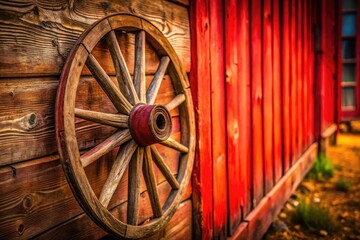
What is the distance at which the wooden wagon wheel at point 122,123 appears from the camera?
3.30 ft

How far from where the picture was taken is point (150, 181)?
4.43 ft

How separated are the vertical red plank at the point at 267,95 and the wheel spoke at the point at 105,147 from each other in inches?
71.4

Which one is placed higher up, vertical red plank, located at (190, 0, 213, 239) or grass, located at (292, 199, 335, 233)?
vertical red plank, located at (190, 0, 213, 239)

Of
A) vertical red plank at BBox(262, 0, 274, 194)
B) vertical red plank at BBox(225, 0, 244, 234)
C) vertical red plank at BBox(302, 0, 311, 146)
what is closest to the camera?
vertical red plank at BBox(225, 0, 244, 234)

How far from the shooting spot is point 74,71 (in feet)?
3.36

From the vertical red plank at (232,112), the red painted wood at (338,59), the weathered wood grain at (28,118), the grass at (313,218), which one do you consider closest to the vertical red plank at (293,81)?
the grass at (313,218)

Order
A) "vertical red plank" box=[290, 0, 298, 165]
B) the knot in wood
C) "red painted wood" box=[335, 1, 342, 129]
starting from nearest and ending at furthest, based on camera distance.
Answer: the knot in wood, "vertical red plank" box=[290, 0, 298, 165], "red painted wood" box=[335, 1, 342, 129]

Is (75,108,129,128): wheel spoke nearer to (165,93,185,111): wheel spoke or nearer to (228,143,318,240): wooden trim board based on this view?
(165,93,185,111): wheel spoke

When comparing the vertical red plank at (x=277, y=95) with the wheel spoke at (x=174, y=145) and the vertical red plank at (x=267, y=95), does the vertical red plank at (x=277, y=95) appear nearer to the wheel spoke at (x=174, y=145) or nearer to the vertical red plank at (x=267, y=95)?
the vertical red plank at (x=267, y=95)

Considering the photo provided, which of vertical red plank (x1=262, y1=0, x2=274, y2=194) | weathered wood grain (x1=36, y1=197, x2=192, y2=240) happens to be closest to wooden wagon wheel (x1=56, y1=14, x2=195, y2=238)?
weathered wood grain (x1=36, y1=197, x2=192, y2=240)

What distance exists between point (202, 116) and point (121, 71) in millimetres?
703

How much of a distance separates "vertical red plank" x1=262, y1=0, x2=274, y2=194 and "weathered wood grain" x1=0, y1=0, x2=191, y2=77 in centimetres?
171

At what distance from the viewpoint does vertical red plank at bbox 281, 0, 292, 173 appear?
323 cm

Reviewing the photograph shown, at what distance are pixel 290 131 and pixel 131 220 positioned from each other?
2.67 meters
